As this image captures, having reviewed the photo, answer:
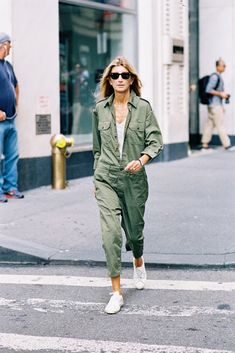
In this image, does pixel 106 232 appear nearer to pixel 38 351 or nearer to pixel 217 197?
pixel 38 351

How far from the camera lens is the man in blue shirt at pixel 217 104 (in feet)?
54.6

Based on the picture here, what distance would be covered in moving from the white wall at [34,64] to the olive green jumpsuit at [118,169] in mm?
5206

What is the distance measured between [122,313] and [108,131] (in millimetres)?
1367

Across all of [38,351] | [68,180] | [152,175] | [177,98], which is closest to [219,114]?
[177,98]

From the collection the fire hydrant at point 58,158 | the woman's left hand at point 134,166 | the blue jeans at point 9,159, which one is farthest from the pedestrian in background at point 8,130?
the woman's left hand at point 134,166

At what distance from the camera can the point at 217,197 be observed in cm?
1091

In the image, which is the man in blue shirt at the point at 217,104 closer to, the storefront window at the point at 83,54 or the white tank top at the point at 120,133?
the storefront window at the point at 83,54

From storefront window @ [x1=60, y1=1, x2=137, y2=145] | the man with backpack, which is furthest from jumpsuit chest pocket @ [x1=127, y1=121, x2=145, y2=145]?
the man with backpack

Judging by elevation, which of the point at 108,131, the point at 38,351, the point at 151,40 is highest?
the point at 151,40

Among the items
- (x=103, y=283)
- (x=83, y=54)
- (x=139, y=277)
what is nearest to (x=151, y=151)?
(x=139, y=277)

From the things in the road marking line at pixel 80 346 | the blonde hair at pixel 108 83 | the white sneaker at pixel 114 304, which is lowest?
the road marking line at pixel 80 346

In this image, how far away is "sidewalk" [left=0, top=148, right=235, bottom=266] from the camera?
767 centimetres

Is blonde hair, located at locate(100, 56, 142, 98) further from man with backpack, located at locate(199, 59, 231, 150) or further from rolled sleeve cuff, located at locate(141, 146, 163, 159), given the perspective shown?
man with backpack, located at locate(199, 59, 231, 150)

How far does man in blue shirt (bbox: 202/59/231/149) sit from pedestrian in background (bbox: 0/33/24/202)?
683 centimetres
